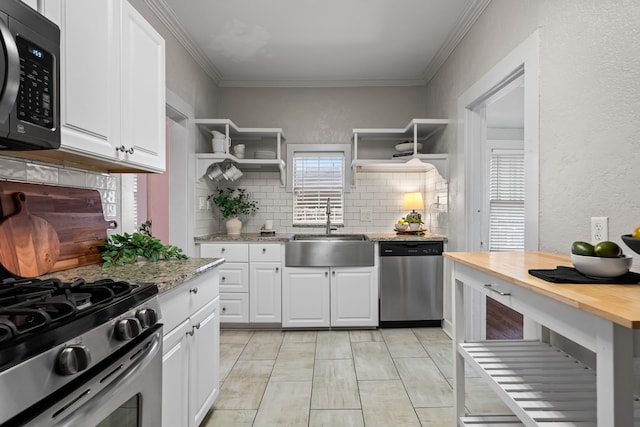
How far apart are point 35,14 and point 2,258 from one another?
0.91 m

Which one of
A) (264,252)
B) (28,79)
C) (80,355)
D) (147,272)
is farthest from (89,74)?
(264,252)

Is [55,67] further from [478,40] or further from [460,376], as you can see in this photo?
[478,40]

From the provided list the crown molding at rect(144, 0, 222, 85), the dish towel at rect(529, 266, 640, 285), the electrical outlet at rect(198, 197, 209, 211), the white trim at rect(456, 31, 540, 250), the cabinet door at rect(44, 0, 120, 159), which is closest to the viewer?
the dish towel at rect(529, 266, 640, 285)

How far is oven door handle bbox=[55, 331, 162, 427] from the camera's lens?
0.86 m

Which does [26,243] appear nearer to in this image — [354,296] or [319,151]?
[354,296]

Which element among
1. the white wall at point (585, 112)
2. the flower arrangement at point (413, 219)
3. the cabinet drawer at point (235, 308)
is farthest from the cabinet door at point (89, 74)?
the flower arrangement at point (413, 219)

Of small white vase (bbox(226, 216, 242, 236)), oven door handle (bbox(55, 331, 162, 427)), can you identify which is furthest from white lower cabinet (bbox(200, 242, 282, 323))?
oven door handle (bbox(55, 331, 162, 427))

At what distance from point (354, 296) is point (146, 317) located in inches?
107

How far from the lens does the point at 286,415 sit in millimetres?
2141

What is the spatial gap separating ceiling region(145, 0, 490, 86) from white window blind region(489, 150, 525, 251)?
98.5 inches

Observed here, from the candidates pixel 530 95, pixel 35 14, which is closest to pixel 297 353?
pixel 530 95

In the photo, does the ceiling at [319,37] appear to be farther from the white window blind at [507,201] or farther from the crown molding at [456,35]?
the white window blind at [507,201]

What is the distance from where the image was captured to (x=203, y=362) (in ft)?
6.25

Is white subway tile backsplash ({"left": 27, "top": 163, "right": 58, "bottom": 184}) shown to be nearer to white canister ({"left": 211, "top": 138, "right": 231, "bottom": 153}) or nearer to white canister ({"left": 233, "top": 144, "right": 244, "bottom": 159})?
white canister ({"left": 211, "top": 138, "right": 231, "bottom": 153})
